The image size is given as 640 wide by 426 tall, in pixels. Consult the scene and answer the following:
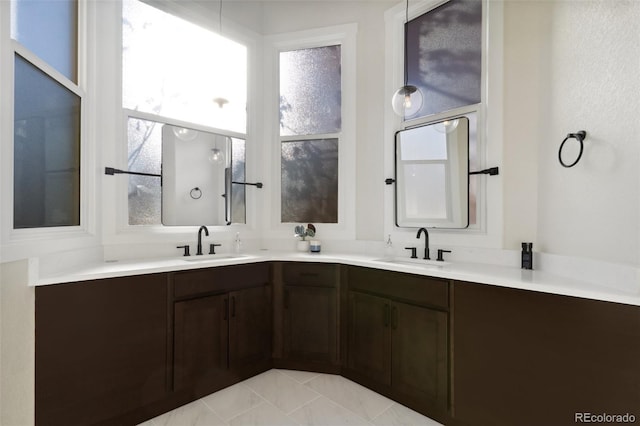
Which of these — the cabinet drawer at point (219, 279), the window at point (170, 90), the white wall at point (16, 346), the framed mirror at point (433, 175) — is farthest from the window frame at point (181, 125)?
the framed mirror at point (433, 175)

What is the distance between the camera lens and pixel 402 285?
2070 mm

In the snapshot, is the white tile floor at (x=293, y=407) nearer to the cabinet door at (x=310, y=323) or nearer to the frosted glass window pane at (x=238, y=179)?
the cabinet door at (x=310, y=323)

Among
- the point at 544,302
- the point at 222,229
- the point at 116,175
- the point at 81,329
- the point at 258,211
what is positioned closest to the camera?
the point at 544,302

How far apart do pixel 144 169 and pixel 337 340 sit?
2.05 meters

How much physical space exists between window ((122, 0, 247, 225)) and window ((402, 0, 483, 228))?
5.40 ft

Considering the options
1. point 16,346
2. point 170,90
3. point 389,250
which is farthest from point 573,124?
point 16,346

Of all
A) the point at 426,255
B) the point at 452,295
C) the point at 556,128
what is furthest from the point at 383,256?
the point at 556,128

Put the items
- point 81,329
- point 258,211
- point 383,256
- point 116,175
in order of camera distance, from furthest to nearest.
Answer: point 258,211 < point 383,256 < point 116,175 < point 81,329

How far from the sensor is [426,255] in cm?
239

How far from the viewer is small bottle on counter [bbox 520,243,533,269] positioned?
193 cm

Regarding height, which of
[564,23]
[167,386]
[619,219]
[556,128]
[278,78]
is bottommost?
[167,386]

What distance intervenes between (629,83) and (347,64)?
2.08m

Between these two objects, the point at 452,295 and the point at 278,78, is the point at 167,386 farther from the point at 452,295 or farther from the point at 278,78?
the point at 278,78

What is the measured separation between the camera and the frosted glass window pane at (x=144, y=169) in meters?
2.38
